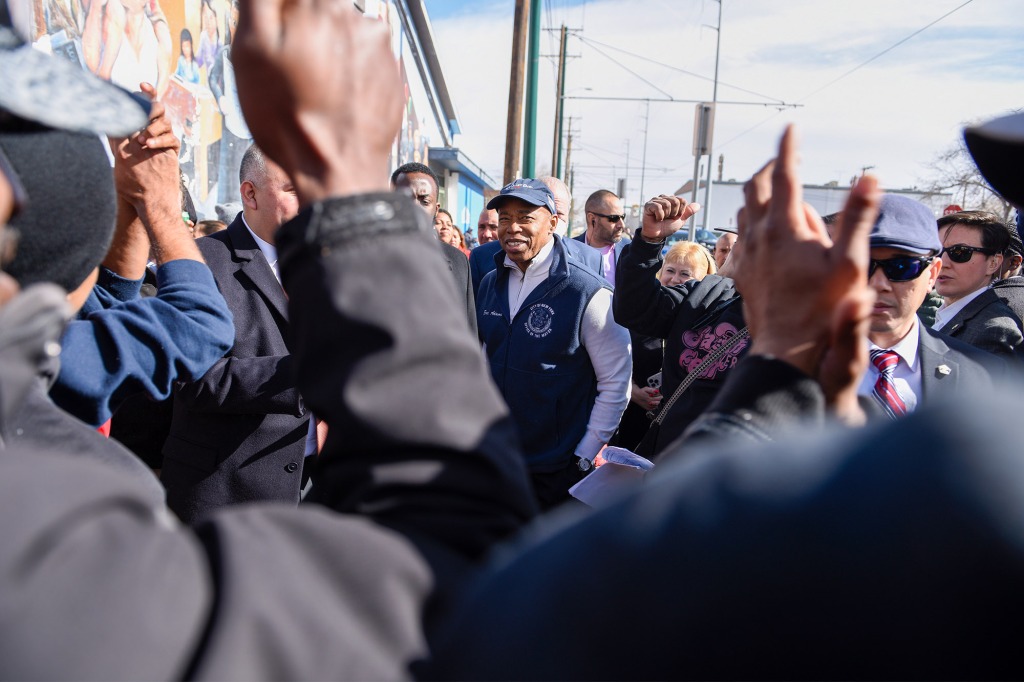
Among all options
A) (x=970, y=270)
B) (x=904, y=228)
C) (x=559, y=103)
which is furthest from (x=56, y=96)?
(x=559, y=103)

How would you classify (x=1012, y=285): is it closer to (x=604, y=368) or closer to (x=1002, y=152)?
(x=604, y=368)

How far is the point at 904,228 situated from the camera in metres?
2.29

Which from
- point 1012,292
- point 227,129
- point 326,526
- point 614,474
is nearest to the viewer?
point 326,526

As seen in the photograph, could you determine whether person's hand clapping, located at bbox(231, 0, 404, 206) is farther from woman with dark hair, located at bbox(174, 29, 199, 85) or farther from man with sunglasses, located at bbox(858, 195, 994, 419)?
woman with dark hair, located at bbox(174, 29, 199, 85)

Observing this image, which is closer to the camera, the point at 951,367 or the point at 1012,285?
the point at 951,367

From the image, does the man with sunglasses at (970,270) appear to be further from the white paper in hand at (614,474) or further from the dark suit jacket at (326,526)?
the dark suit jacket at (326,526)

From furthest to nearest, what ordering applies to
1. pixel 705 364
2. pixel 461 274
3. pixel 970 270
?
pixel 970 270 < pixel 461 274 < pixel 705 364

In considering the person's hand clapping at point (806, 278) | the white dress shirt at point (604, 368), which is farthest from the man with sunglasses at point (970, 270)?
the person's hand clapping at point (806, 278)

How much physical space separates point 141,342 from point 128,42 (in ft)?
21.2

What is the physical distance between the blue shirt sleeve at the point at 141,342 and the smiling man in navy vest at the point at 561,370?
6.90ft

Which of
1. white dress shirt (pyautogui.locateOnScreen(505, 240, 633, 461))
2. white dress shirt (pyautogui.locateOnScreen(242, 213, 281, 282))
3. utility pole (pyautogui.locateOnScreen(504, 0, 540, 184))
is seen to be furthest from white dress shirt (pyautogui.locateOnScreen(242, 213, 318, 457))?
utility pole (pyautogui.locateOnScreen(504, 0, 540, 184))

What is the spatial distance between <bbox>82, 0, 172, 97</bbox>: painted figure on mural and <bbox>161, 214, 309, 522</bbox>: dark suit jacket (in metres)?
3.82

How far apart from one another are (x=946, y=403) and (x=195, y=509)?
2.63 meters

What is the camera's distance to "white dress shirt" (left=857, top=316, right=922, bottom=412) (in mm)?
2287
